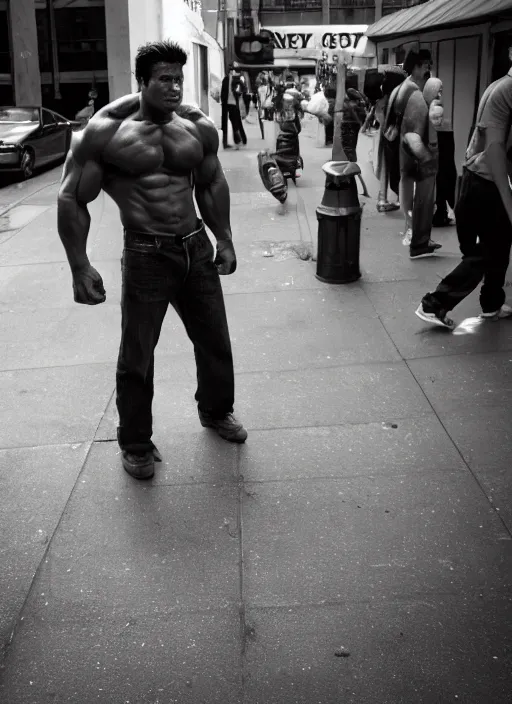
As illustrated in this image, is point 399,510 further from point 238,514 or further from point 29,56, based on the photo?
point 29,56

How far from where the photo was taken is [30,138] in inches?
673

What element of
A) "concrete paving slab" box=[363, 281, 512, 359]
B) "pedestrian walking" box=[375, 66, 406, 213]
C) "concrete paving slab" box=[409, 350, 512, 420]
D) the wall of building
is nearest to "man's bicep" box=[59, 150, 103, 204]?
"concrete paving slab" box=[409, 350, 512, 420]

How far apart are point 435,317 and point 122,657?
412cm

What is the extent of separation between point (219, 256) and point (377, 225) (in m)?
6.46

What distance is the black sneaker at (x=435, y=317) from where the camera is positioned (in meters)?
6.39

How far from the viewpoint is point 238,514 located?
12.9ft

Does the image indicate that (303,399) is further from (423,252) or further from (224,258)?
(423,252)

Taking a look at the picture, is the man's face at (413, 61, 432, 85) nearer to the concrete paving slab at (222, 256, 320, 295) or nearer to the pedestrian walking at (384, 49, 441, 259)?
the pedestrian walking at (384, 49, 441, 259)

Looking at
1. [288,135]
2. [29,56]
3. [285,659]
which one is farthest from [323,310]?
[29,56]

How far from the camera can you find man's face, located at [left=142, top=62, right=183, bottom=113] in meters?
3.82

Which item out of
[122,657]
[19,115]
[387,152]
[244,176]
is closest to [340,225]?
[387,152]

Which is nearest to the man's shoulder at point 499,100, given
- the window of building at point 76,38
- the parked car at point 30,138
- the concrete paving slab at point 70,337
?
the concrete paving slab at point 70,337

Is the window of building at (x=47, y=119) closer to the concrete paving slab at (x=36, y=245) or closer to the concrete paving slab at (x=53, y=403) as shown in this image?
the concrete paving slab at (x=36, y=245)

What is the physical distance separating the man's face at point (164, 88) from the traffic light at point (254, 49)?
1365 inches
